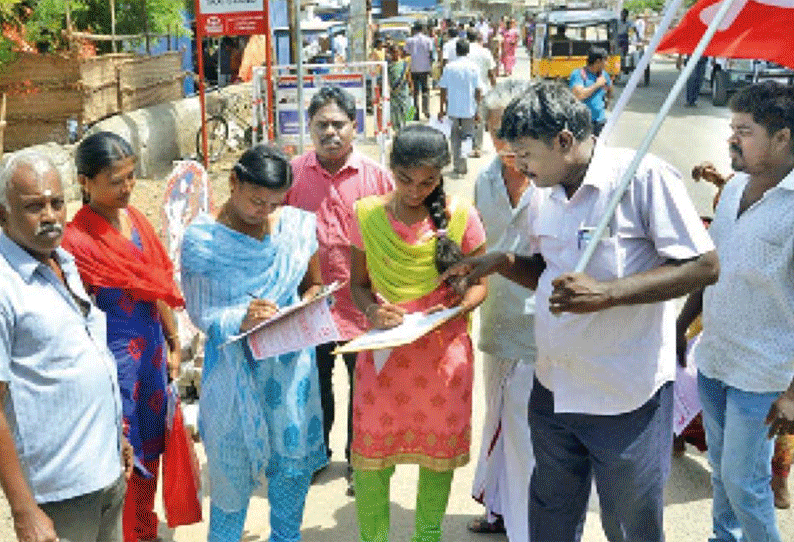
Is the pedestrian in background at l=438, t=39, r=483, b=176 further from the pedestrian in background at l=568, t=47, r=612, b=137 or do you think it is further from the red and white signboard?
the red and white signboard

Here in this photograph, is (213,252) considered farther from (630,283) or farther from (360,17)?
(360,17)

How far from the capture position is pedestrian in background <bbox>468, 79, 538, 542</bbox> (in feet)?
11.6

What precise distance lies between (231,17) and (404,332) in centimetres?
610

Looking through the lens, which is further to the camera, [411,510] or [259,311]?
[411,510]

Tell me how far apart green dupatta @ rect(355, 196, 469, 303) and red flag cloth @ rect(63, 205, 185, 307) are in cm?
75

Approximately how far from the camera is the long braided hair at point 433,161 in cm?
311

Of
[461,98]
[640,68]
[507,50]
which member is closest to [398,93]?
[461,98]

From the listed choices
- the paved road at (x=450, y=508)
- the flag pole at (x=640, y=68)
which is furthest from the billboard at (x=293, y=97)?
the flag pole at (x=640, y=68)

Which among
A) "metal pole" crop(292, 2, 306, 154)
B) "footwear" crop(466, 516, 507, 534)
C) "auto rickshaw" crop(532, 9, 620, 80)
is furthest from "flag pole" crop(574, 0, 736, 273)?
"auto rickshaw" crop(532, 9, 620, 80)

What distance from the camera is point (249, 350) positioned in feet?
10.8

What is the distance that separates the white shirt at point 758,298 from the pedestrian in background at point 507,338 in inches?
27.8

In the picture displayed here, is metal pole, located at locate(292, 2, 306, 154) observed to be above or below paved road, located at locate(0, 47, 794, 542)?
above

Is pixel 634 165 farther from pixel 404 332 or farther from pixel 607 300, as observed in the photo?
pixel 404 332

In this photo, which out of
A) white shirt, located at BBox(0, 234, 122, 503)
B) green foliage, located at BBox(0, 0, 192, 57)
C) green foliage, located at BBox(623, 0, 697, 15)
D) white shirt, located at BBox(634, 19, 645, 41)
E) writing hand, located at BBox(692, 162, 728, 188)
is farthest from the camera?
green foliage, located at BBox(623, 0, 697, 15)
